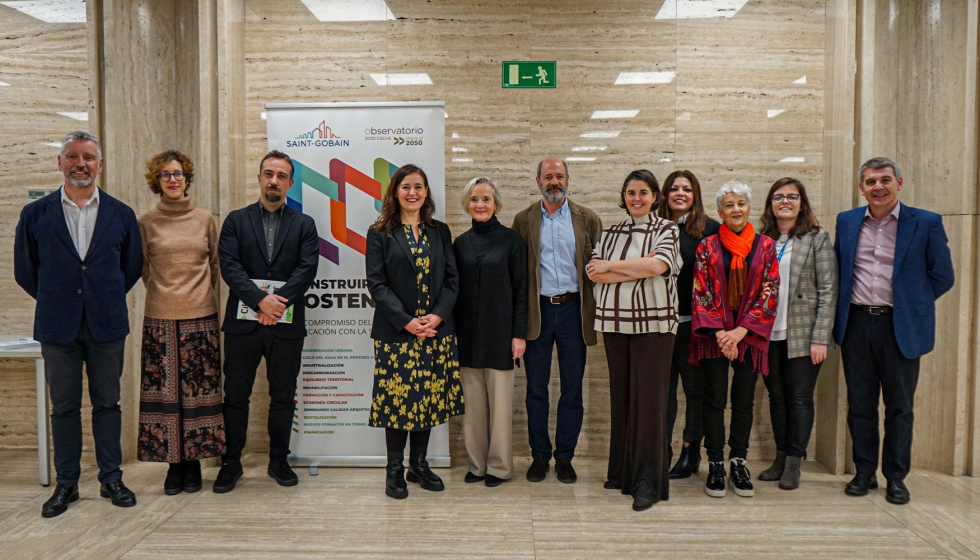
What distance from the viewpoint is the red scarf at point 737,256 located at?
324 cm

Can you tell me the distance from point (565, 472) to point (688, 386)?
91cm

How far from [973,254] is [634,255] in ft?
7.84

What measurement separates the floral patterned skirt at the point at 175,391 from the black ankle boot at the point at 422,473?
113 cm

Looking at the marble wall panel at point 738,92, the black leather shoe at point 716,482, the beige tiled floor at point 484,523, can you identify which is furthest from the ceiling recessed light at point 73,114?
the black leather shoe at point 716,482

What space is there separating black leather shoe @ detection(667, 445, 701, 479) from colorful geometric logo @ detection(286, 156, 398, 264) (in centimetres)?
239

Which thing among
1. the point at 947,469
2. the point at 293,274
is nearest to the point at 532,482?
the point at 293,274

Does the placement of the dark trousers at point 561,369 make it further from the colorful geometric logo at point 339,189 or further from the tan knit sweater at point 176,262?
the tan knit sweater at point 176,262

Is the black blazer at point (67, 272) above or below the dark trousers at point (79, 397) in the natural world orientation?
above

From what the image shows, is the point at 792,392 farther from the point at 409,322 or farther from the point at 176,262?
the point at 176,262

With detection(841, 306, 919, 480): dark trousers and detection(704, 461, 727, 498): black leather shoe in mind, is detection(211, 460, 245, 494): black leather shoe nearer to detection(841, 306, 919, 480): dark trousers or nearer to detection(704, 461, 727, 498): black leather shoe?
detection(704, 461, 727, 498): black leather shoe

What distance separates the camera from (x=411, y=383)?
3.28m

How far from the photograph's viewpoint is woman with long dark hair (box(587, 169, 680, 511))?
3072mm

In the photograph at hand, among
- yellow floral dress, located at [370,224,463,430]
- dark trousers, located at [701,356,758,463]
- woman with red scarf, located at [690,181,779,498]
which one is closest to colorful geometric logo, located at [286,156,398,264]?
yellow floral dress, located at [370,224,463,430]

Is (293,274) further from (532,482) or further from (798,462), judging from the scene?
(798,462)
